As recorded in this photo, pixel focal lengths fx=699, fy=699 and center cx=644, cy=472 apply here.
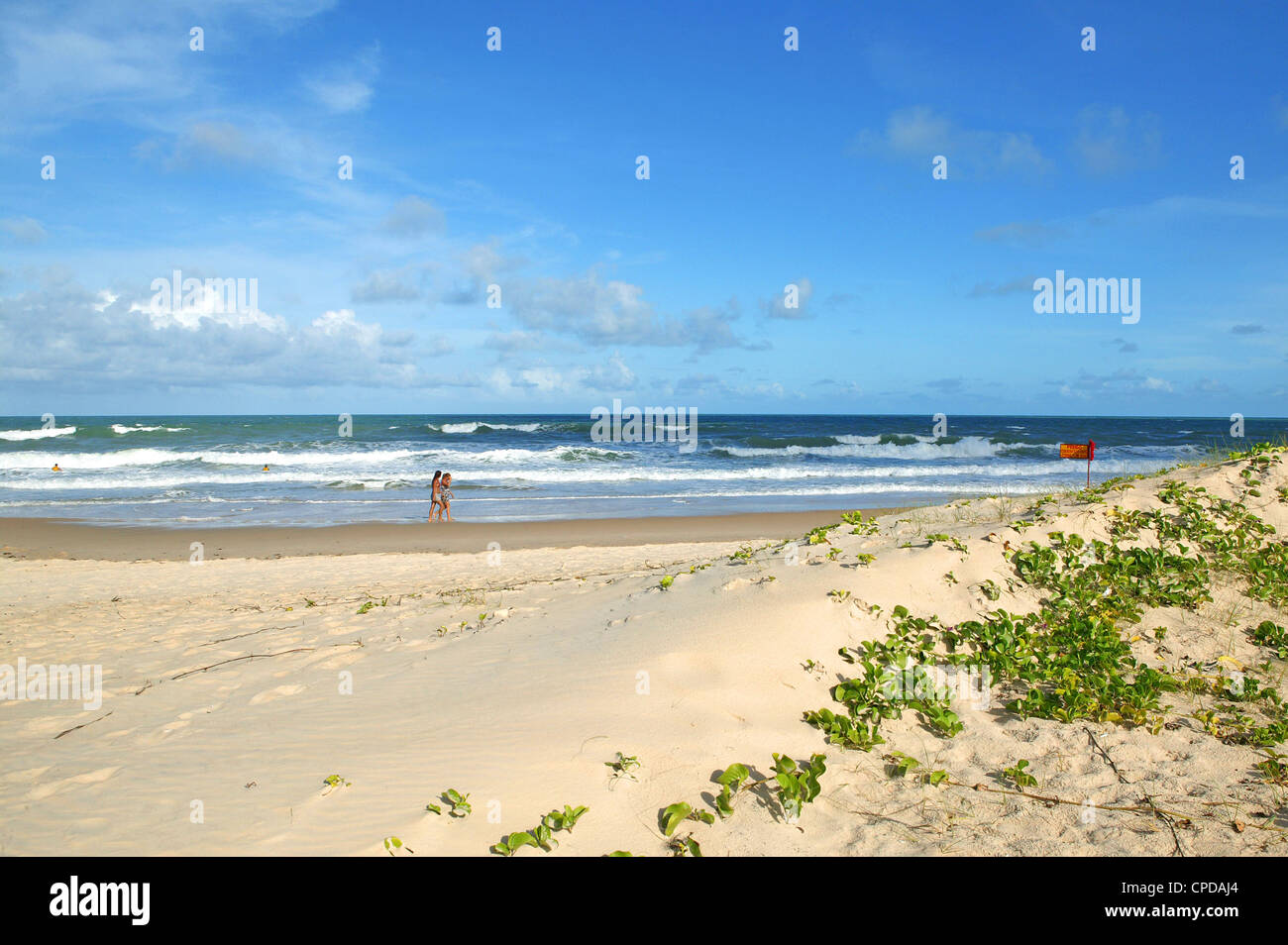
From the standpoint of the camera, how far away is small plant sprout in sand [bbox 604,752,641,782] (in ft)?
11.5

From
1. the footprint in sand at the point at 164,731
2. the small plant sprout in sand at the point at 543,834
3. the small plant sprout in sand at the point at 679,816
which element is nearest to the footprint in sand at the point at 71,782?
the footprint in sand at the point at 164,731

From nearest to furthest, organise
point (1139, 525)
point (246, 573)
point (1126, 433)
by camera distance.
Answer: point (1139, 525), point (246, 573), point (1126, 433)

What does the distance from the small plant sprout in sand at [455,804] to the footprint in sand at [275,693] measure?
225 centimetres

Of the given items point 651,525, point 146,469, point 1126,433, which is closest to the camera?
point 651,525

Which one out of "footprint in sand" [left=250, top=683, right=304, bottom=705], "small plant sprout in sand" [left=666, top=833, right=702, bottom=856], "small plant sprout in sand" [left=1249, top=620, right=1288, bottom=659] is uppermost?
"small plant sprout in sand" [left=1249, top=620, right=1288, bottom=659]

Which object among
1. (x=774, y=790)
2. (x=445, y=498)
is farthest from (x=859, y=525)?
(x=445, y=498)

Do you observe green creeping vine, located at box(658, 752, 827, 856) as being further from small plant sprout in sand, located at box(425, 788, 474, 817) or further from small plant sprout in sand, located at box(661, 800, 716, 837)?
small plant sprout in sand, located at box(425, 788, 474, 817)

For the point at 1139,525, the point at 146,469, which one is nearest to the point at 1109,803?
the point at 1139,525

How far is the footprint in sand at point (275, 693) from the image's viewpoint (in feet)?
16.3

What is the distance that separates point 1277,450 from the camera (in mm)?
7059

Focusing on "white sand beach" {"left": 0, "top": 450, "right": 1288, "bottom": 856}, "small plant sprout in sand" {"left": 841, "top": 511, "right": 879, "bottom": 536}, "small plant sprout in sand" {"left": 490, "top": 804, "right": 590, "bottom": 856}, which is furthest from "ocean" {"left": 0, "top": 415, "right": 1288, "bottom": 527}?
"small plant sprout in sand" {"left": 490, "top": 804, "right": 590, "bottom": 856}

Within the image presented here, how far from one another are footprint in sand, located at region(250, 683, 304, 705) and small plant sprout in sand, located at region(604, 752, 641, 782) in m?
2.74
